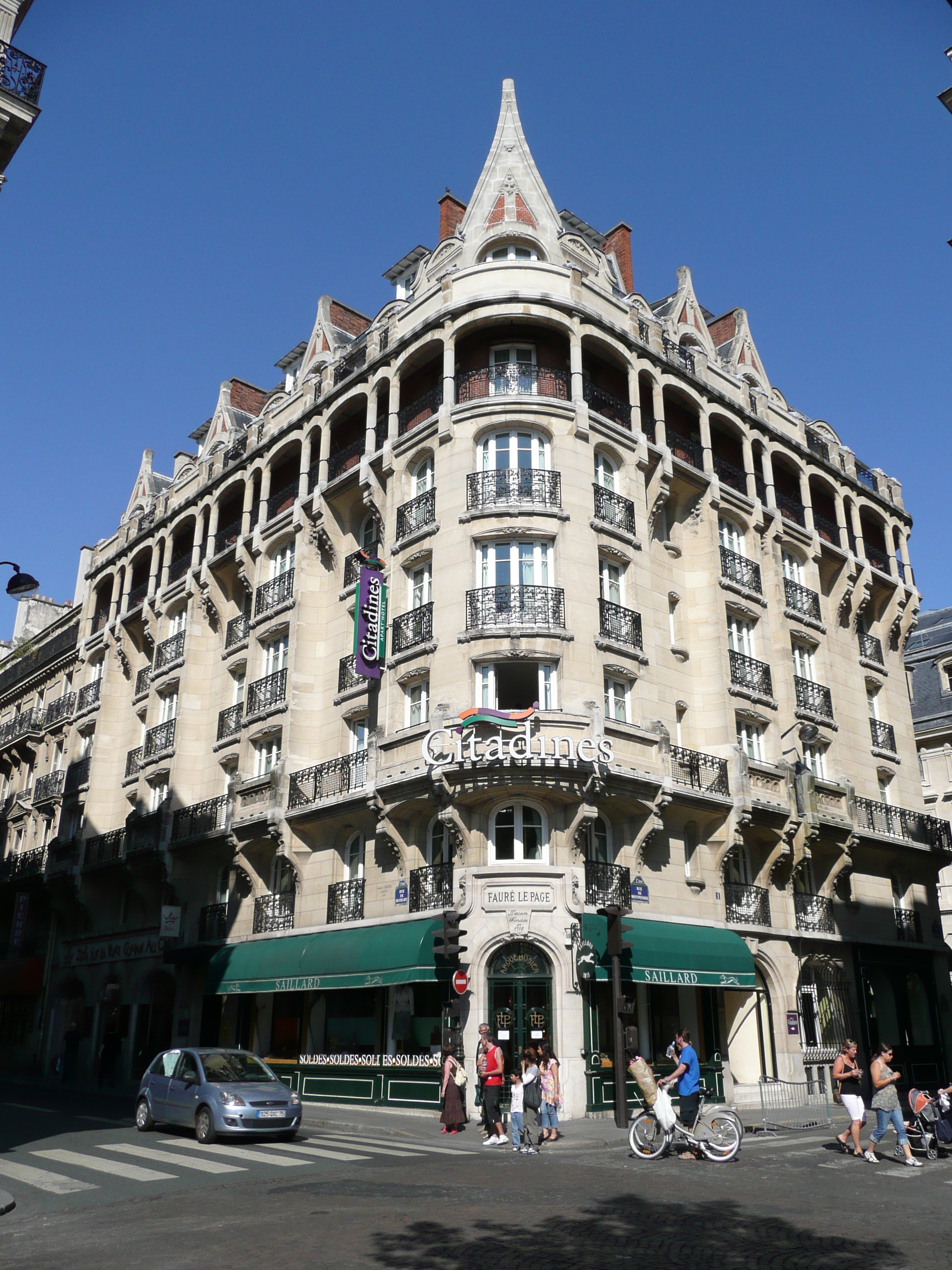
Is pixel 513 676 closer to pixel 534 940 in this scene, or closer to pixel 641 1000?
pixel 534 940

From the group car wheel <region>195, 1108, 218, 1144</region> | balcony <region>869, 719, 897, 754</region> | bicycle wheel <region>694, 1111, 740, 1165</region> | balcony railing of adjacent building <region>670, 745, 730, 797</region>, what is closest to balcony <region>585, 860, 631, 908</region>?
balcony railing of adjacent building <region>670, 745, 730, 797</region>

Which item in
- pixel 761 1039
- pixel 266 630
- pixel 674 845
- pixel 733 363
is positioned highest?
pixel 733 363

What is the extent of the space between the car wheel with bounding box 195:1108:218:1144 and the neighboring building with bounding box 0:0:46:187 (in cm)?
1533

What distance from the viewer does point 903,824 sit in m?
32.5

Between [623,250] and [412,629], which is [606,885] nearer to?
[412,629]

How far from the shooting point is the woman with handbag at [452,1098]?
58.2ft

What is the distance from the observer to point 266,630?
31.2 meters

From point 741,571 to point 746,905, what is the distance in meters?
9.60

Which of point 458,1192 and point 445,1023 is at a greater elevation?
point 445,1023

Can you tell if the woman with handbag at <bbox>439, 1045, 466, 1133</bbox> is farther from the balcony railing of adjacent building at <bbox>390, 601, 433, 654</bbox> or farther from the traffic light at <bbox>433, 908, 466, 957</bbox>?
the balcony railing of adjacent building at <bbox>390, 601, 433, 654</bbox>

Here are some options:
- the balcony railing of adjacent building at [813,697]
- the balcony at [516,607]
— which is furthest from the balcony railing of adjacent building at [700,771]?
the balcony railing of adjacent building at [813,697]

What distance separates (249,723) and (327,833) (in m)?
4.84

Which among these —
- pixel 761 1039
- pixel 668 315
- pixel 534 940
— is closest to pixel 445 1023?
pixel 534 940

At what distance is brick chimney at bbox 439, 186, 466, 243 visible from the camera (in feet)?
107
